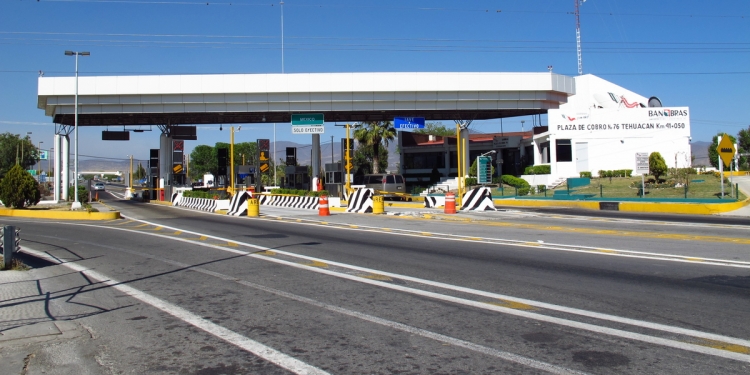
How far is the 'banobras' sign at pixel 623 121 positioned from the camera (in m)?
45.6

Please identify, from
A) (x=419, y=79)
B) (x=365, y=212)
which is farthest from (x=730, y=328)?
(x=419, y=79)

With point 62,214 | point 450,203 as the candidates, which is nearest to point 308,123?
point 62,214

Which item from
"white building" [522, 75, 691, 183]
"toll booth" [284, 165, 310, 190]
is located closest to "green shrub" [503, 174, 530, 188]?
"white building" [522, 75, 691, 183]

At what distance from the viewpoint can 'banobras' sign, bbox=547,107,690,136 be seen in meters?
45.6

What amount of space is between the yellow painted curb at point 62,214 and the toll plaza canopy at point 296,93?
9.29 metres

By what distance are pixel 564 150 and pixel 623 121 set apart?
481 cm

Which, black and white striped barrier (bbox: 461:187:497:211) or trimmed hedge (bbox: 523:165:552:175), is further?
trimmed hedge (bbox: 523:165:552:175)

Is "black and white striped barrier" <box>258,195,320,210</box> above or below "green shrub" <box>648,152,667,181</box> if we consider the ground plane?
below

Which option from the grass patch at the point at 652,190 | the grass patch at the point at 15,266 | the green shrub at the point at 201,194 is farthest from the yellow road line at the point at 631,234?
the green shrub at the point at 201,194

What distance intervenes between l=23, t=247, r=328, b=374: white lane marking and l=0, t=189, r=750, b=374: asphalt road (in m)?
0.03

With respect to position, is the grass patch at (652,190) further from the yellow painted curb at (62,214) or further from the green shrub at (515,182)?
the yellow painted curb at (62,214)

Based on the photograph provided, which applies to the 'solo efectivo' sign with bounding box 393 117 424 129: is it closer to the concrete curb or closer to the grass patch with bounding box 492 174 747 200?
the grass patch with bounding box 492 174 747 200

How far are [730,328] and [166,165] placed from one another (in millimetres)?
43720

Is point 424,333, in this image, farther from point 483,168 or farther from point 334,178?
point 334,178
